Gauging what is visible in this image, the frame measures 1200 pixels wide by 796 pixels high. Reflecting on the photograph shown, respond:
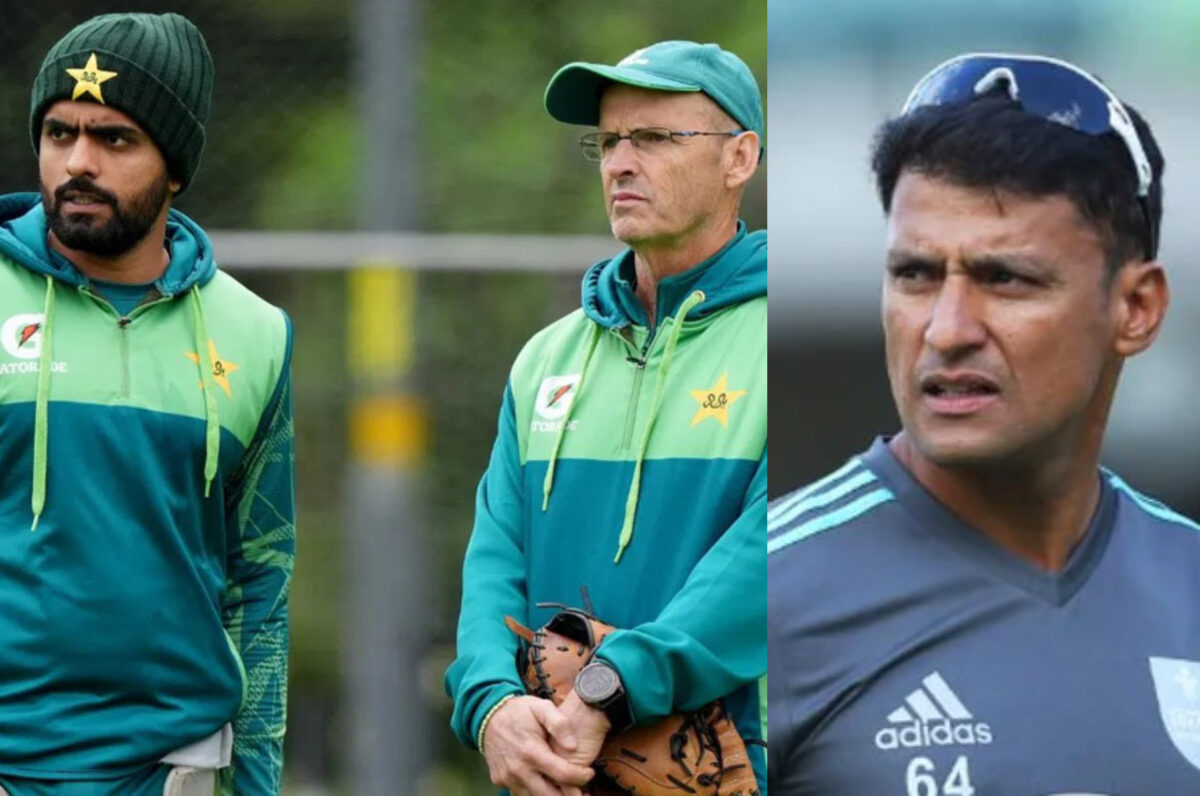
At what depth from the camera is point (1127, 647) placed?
2.83 metres

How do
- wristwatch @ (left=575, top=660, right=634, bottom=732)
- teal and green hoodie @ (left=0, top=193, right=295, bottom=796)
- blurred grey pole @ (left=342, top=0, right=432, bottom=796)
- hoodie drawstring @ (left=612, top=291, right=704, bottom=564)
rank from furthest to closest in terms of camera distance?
blurred grey pole @ (left=342, top=0, right=432, bottom=796) < teal and green hoodie @ (left=0, top=193, right=295, bottom=796) < hoodie drawstring @ (left=612, top=291, right=704, bottom=564) < wristwatch @ (left=575, top=660, right=634, bottom=732)

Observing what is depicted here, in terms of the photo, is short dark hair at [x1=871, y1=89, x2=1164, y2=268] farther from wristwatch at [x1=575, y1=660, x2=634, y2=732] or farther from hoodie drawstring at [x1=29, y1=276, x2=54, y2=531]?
hoodie drawstring at [x1=29, y1=276, x2=54, y2=531]

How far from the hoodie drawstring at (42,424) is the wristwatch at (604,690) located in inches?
33.9

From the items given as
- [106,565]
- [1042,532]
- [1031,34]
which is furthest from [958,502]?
[106,565]

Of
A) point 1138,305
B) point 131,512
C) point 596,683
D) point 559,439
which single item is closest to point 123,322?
point 131,512

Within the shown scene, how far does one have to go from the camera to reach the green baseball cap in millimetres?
3502

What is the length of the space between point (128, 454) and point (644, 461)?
2.59ft

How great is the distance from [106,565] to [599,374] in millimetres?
796

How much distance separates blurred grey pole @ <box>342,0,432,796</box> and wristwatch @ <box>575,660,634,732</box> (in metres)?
2.00

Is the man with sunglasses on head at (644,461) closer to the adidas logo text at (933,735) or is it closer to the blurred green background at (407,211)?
the adidas logo text at (933,735)

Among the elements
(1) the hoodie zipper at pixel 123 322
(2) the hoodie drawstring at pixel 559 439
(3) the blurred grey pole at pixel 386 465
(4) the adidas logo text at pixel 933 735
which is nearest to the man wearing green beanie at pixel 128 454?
(1) the hoodie zipper at pixel 123 322

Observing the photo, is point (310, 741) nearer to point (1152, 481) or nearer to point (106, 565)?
point (106, 565)

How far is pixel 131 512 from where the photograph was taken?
11.8ft

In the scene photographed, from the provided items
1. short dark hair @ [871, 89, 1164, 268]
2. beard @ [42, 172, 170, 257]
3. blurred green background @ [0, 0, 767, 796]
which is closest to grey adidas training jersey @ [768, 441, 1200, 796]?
short dark hair @ [871, 89, 1164, 268]
